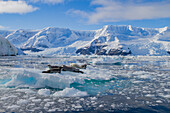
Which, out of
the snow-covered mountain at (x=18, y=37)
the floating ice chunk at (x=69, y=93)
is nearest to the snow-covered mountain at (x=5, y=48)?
the floating ice chunk at (x=69, y=93)

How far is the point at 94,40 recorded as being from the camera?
13012cm

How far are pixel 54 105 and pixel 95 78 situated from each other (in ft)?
14.8

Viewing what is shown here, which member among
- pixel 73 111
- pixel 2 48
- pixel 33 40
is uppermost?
pixel 33 40

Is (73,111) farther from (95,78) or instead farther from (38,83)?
(95,78)

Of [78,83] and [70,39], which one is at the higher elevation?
[70,39]

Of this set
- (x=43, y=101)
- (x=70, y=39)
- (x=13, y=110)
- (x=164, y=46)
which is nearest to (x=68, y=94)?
(x=43, y=101)

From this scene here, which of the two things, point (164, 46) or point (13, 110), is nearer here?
point (13, 110)

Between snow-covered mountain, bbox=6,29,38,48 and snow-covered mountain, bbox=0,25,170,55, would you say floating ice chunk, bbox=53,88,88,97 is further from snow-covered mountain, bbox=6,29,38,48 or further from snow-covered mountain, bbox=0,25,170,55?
snow-covered mountain, bbox=6,29,38,48

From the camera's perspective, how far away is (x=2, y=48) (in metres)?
39.2

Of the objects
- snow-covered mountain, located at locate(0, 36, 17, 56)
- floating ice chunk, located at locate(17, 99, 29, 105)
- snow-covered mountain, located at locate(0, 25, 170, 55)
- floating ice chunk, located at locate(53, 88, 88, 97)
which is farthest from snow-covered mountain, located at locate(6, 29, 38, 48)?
floating ice chunk, located at locate(17, 99, 29, 105)

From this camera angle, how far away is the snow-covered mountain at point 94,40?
92312mm

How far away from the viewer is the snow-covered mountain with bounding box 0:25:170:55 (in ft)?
303

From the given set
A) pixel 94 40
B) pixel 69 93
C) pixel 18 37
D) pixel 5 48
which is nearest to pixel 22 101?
pixel 69 93

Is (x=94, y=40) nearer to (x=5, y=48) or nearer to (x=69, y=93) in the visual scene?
(x=5, y=48)
